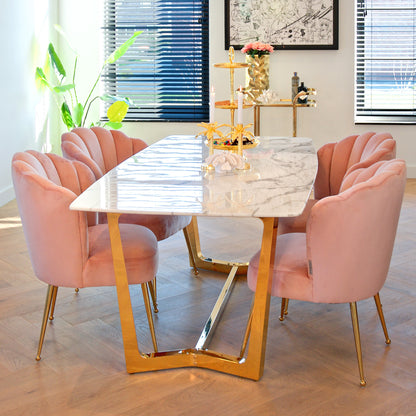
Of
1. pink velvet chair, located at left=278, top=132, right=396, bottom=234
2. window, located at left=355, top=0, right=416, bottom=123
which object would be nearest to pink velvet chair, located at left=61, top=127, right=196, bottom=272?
pink velvet chair, located at left=278, top=132, right=396, bottom=234

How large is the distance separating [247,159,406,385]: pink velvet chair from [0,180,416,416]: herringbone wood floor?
205 mm

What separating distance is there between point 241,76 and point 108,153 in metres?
3.21

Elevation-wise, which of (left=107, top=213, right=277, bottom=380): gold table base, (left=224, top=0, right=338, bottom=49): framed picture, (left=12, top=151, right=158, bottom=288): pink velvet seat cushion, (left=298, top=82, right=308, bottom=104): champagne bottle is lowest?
(left=107, top=213, right=277, bottom=380): gold table base

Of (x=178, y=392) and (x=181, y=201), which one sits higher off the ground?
(x=181, y=201)

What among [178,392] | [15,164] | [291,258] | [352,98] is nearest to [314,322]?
[291,258]

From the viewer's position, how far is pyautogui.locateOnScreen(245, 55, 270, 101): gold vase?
6066 millimetres

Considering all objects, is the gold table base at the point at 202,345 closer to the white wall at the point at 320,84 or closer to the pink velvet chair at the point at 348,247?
the pink velvet chair at the point at 348,247

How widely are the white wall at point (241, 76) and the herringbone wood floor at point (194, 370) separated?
3.04 meters

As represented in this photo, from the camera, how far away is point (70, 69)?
274 inches

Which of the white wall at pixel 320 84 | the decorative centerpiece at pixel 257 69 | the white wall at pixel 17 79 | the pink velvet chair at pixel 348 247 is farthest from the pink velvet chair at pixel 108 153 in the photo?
the white wall at pixel 320 84

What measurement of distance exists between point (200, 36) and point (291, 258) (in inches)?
188

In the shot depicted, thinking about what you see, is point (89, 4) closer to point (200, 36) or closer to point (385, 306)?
point (200, 36)

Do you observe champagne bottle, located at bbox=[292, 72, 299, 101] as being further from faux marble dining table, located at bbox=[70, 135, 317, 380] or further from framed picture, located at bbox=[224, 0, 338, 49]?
faux marble dining table, located at bbox=[70, 135, 317, 380]

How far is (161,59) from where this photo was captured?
23.0ft
